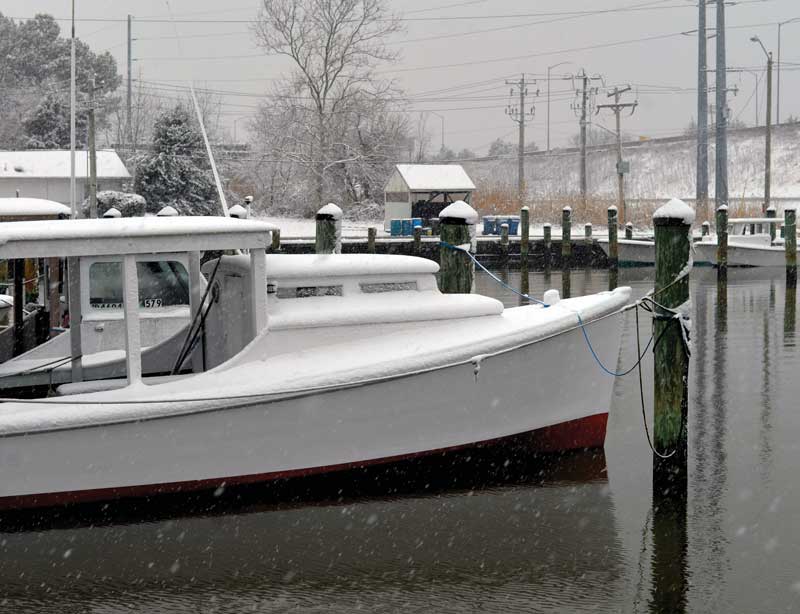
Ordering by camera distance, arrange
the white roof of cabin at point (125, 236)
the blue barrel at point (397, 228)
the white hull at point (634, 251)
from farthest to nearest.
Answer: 1. the blue barrel at point (397, 228)
2. the white hull at point (634, 251)
3. the white roof of cabin at point (125, 236)

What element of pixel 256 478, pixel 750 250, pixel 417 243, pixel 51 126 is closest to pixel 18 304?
pixel 256 478

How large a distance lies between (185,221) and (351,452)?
6.37ft

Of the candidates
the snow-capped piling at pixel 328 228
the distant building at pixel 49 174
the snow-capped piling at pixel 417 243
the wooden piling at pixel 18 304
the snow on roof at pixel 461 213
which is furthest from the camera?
the distant building at pixel 49 174

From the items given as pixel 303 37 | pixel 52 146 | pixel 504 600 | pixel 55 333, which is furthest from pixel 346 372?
pixel 52 146

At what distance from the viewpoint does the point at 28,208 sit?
42.5ft

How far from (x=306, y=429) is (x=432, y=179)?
38661 mm

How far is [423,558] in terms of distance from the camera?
7.03m

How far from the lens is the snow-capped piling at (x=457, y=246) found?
35.1 feet

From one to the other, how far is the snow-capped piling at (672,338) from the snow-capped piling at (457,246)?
3.09 meters

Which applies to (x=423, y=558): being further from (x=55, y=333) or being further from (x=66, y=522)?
(x=55, y=333)

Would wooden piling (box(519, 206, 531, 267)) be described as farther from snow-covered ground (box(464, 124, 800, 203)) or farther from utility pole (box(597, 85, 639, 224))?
snow-covered ground (box(464, 124, 800, 203))

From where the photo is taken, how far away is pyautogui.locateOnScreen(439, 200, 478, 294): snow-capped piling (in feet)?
35.1

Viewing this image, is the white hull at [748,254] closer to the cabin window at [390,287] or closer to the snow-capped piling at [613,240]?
the snow-capped piling at [613,240]

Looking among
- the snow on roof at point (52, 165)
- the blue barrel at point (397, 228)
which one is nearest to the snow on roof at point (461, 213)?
the blue barrel at point (397, 228)
